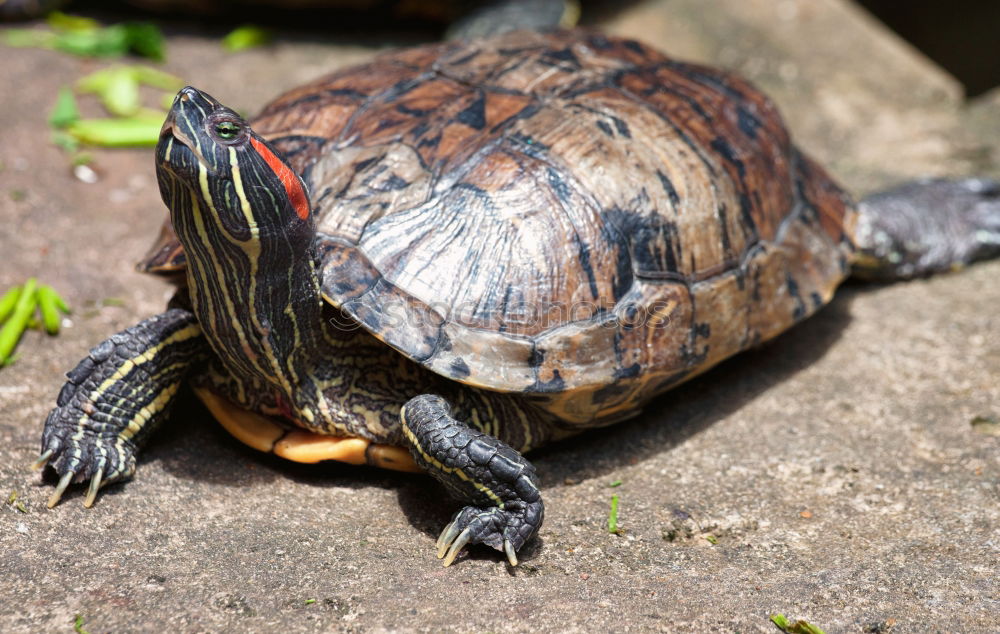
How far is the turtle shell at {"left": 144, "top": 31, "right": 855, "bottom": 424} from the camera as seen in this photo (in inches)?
167

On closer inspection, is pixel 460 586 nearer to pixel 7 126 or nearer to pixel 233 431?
pixel 233 431

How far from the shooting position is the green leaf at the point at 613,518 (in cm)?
420

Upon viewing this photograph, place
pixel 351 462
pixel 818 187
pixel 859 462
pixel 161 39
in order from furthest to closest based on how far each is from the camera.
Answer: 1. pixel 161 39
2. pixel 818 187
3. pixel 859 462
4. pixel 351 462

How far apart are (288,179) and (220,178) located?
319mm

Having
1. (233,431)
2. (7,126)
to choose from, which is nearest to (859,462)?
(233,431)

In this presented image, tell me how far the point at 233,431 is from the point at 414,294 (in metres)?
1.24

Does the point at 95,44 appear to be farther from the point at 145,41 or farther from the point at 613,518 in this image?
the point at 613,518

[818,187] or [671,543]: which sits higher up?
[818,187]

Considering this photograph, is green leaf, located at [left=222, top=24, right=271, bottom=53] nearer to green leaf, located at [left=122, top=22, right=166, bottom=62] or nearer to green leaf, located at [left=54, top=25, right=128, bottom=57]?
green leaf, located at [left=122, top=22, right=166, bottom=62]

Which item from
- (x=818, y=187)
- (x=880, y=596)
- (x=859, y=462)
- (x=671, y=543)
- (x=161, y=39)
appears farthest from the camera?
(x=161, y=39)

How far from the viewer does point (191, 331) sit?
4504 mm

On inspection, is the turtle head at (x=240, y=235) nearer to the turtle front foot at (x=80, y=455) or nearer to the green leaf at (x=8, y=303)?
the turtle front foot at (x=80, y=455)

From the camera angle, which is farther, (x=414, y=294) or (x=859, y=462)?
(x=859, y=462)

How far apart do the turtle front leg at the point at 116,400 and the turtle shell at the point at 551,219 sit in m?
0.38
